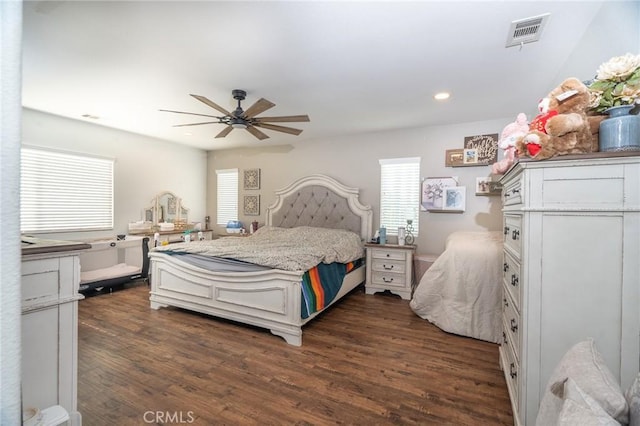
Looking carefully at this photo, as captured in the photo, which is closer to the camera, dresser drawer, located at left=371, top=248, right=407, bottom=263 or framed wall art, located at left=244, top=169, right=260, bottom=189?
dresser drawer, located at left=371, top=248, right=407, bottom=263

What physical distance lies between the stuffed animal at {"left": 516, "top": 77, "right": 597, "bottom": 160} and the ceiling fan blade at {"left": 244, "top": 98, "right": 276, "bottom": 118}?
1967mm

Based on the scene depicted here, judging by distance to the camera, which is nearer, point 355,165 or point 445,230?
point 445,230

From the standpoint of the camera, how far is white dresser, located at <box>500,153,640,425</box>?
4.03 ft

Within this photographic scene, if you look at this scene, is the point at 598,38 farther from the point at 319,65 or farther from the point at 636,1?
the point at 319,65

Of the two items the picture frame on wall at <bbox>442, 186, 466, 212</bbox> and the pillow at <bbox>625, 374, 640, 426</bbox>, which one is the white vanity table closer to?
the picture frame on wall at <bbox>442, 186, 466, 212</bbox>

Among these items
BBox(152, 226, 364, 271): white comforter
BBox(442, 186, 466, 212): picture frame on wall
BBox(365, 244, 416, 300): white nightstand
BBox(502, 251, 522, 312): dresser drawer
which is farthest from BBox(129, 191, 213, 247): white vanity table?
BBox(502, 251, 522, 312): dresser drawer

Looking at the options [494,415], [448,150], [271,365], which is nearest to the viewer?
[494,415]

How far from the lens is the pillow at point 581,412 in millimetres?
632

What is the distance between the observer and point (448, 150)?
4.31 metres

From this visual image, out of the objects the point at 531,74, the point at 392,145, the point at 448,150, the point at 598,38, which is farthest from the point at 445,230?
the point at 598,38

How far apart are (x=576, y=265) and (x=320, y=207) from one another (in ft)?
12.8

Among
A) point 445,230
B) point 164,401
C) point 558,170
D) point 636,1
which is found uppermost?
point 636,1

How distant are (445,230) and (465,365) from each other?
2324 mm

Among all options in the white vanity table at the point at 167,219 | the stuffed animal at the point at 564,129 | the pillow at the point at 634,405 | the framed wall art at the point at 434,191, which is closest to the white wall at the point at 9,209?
the pillow at the point at 634,405
